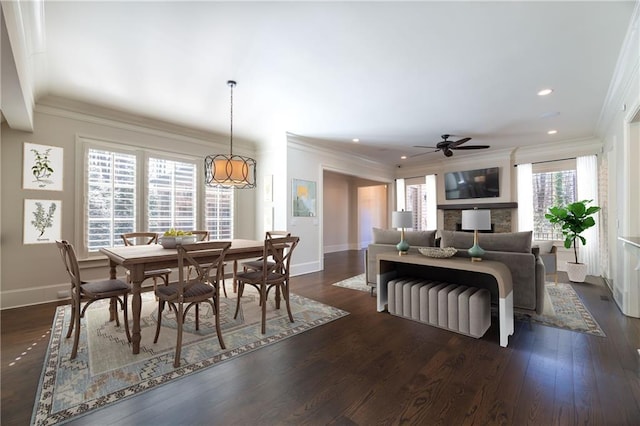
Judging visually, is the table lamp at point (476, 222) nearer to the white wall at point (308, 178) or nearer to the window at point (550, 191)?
the white wall at point (308, 178)

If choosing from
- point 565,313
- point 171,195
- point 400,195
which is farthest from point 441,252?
point 400,195

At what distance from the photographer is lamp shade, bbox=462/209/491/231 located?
9.64 feet

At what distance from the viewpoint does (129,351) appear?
2449mm

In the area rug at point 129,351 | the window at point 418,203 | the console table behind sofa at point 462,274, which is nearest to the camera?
the area rug at point 129,351

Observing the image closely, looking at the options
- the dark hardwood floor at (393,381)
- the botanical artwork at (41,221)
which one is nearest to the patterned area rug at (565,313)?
the dark hardwood floor at (393,381)

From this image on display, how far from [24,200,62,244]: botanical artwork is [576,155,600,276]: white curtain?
929 centimetres

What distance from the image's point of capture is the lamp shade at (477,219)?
2939 millimetres

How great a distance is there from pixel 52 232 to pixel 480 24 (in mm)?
5701

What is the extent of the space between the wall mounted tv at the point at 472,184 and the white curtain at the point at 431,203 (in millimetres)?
373

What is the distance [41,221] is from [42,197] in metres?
0.33

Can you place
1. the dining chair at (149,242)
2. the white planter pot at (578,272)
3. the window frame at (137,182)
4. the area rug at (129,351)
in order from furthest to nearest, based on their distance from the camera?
the white planter pot at (578,272) → the window frame at (137,182) → the dining chair at (149,242) → the area rug at (129,351)

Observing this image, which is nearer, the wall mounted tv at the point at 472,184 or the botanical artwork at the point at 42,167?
the botanical artwork at the point at 42,167

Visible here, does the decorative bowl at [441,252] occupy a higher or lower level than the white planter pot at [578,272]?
higher

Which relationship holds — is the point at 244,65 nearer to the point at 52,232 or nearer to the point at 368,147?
the point at 52,232
